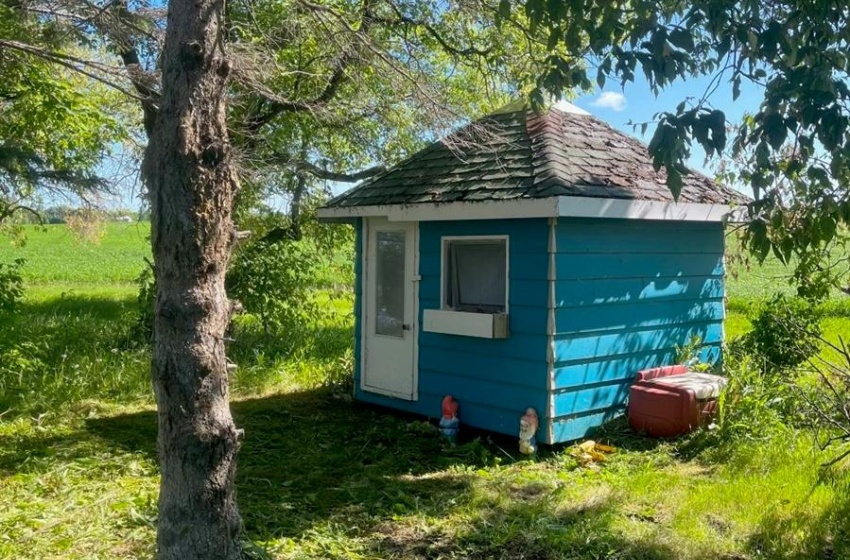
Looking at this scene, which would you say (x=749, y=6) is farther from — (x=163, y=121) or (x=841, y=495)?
(x=841, y=495)

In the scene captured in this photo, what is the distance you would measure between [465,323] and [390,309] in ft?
4.37

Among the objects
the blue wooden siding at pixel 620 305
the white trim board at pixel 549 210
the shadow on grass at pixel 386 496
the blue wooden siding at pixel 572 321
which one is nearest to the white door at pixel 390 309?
the blue wooden siding at pixel 572 321

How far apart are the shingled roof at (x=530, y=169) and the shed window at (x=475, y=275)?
0.56 metres

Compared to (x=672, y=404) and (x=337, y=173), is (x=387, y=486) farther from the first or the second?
(x=337, y=173)

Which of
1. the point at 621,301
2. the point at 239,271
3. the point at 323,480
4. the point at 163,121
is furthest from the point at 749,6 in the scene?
the point at 239,271

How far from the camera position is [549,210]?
650cm

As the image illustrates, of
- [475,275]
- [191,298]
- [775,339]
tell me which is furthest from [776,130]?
[775,339]

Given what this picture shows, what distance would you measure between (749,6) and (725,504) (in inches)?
129

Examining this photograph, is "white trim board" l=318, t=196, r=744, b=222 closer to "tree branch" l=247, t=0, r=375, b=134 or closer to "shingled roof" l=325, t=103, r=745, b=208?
"shingled roof" l=325, t=103, r=745, b=208

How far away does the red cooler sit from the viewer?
6836mm

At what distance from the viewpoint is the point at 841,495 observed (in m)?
5.27

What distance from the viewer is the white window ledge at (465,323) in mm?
6965

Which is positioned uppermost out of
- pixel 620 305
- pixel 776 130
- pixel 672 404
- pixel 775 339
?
pixel 776 130

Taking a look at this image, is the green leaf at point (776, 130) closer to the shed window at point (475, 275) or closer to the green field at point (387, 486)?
the green field at point (387, 486)
